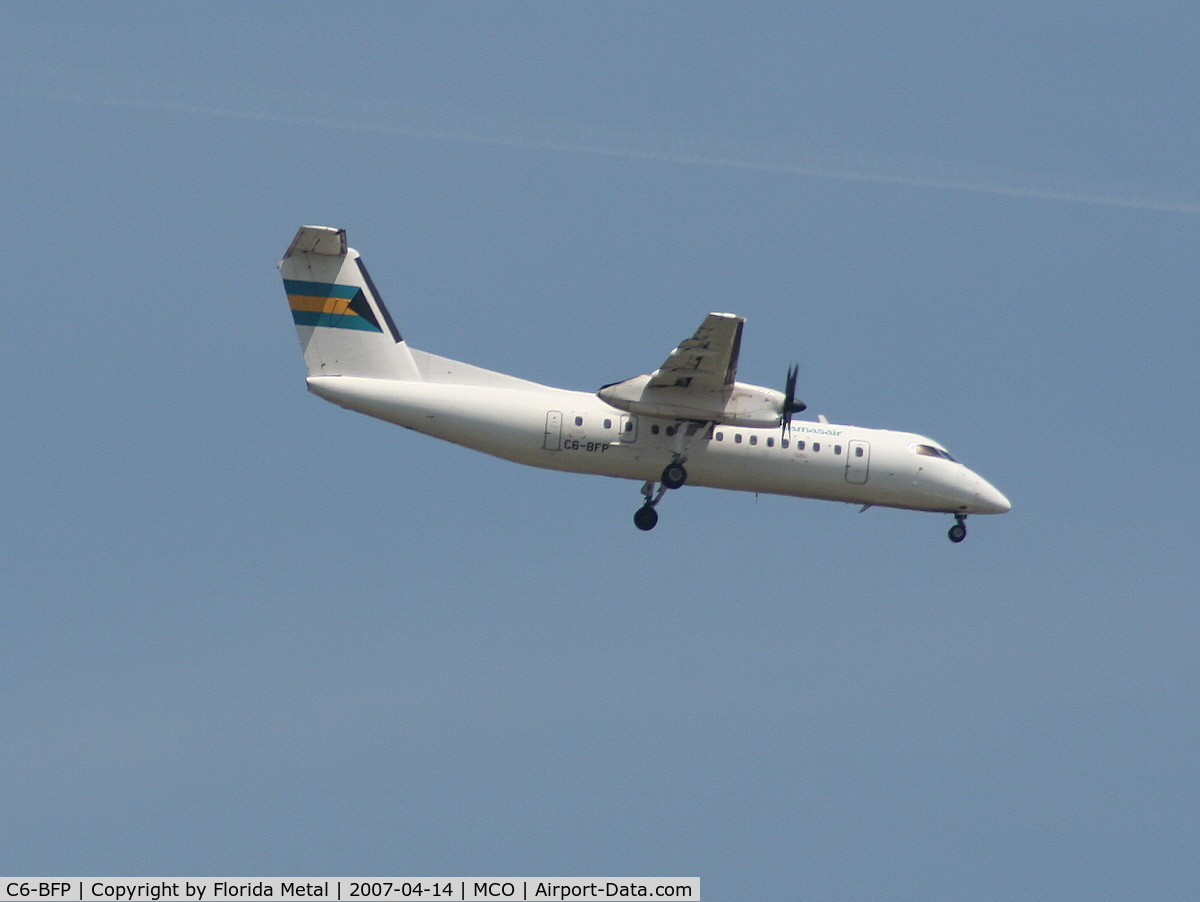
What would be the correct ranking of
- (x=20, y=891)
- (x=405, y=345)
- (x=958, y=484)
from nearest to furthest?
(x=20, y=891) → (x=405, y=345) → (x=958, y=484)

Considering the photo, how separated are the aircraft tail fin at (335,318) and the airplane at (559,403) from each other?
2 cm

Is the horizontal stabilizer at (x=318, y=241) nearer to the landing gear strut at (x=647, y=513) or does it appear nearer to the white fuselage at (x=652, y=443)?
the white fuselage at (x=652, y=443)

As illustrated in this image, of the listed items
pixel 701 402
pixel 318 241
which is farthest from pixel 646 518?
pixel 318 241

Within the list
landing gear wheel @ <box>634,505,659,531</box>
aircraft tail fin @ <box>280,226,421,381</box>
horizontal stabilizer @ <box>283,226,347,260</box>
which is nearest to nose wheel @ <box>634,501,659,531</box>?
landing gear wheel @ <box>634,505,659,531</box>

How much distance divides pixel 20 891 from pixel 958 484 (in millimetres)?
23520

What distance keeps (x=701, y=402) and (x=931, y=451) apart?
7.21 m

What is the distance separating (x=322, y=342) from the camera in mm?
37031

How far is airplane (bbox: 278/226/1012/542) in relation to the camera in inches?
1423

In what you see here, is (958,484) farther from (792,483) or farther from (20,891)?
(20,891)

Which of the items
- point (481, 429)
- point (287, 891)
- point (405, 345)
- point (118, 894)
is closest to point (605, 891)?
point (287, 891)

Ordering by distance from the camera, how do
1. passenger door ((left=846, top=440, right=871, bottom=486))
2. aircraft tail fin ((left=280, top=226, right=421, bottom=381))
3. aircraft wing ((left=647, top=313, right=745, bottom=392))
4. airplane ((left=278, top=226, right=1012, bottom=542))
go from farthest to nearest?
1. passenger door ((left=846, top=440, right=871, bottom=486))
2. aircraft tail fin ((left=280, top=226, right=421, bottom=381))
3. airplane ((left=278, top=226, right=1012, bottom=542))
4. aircraft wing ((left=647, top=313, right=745, bottom=392))

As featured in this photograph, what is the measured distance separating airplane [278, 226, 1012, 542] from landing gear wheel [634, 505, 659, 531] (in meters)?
0.52

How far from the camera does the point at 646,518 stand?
39094 mm

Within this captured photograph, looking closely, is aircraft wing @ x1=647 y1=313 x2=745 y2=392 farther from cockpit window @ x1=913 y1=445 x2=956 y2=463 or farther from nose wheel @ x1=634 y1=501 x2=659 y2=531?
cockpit window @ x1=913 y1=445 x2=956 y2=463
